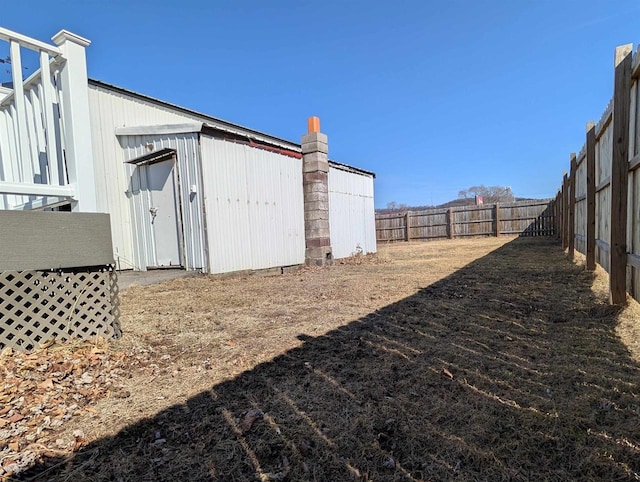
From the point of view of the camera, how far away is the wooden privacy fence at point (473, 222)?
716 inches

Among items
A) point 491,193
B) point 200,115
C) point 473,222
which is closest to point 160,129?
point 200,115

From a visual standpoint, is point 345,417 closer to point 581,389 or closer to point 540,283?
point 581,389

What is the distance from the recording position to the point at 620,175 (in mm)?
3270

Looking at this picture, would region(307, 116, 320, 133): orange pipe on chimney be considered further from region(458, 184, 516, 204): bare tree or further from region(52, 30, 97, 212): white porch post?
region(458, 184, 516, 204): bare tree

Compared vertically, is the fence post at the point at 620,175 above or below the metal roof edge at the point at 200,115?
below

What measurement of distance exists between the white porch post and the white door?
3889 millimetres

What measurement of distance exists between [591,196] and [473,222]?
15166mm

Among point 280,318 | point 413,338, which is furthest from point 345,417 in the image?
point 280,318

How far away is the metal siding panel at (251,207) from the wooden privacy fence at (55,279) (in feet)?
Answer: 12.0

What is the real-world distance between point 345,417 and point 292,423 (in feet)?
0.89

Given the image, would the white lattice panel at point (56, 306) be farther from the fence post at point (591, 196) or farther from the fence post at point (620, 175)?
the fence post at point (591, 196)

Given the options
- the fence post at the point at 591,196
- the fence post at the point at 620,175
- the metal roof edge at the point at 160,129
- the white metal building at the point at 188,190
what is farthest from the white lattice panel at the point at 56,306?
the fence post at the point at 591,196

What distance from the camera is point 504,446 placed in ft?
4.99

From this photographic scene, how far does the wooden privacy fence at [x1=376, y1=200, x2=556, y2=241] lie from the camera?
716 inches
